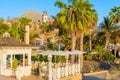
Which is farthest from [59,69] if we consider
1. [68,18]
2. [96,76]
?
[68,18]

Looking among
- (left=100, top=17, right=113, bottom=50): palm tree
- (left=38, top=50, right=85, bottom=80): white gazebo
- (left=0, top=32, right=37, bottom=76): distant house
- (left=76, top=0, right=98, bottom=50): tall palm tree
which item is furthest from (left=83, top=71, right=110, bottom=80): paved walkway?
(left=100, top=17, right=113, bottom=50): palm tree

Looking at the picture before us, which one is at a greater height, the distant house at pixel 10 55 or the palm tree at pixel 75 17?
the palm tree at pixel 75 17

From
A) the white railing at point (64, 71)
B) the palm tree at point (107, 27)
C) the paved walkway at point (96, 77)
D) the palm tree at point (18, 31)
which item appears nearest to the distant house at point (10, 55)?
the white railing at point (64, 71)

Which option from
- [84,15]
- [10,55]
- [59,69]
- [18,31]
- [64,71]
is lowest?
[64,71]

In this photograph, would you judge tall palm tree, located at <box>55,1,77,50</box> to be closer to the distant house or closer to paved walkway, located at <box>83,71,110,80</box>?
paved walkway, located at <box>83,71,110,80</box>

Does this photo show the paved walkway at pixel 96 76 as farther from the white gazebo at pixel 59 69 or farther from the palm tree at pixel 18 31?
the palm tree at pixel 18 31

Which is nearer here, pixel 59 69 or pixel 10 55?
pixel 59 69

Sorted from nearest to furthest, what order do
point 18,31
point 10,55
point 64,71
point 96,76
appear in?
point 10,55 → point 64,71 → point 96,76 → point 18,31

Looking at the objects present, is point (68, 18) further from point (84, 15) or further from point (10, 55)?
point (10, 55)

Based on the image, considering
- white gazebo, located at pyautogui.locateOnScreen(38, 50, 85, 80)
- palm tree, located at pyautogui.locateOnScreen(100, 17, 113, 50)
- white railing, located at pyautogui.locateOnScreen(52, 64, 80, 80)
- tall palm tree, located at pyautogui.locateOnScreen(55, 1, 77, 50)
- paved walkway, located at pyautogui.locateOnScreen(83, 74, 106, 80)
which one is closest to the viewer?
white gazebo, located at pyautogui.locateOnScreen(38, 50, 85, 80)

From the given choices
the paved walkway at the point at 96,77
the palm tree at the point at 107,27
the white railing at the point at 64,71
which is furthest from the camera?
the palm tree at the point at 107,27

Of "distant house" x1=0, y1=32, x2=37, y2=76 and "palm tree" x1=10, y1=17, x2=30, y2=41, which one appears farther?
"palm tree" x1=10, y1=17, x2=30, y2=41

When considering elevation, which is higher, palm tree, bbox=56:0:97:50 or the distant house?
palm tree, bbox=56:0:97:50

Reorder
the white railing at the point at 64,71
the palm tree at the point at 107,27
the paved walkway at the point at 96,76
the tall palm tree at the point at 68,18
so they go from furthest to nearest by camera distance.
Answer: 1. the palm tree at the point at 107,27
2. the tall palm tree at the point at 68,18
3. the paved walkway at the point at 96,76
4. the white railing at the point at 64,71
